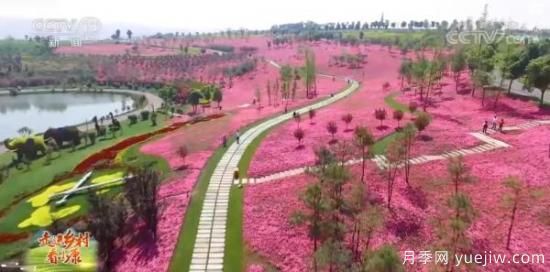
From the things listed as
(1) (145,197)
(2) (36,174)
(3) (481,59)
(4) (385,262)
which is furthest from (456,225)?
(3) (481,59)

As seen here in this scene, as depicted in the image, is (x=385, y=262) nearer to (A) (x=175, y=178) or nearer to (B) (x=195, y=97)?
(A) (x=175, y=178)

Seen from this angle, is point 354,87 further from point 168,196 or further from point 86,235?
point 86,235

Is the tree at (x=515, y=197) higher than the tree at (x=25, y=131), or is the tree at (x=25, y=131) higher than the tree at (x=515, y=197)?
the tree at (x=515, y=197)

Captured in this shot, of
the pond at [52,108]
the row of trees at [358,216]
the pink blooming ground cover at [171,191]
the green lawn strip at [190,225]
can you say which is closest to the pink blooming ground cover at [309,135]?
the green lawn strip at [190,225]

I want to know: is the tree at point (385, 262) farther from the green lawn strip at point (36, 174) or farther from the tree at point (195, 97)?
the tree at point (195, 97)

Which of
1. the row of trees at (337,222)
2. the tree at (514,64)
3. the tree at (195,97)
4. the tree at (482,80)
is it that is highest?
the tree at (514,64)

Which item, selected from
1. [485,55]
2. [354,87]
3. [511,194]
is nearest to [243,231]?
[511,194]
